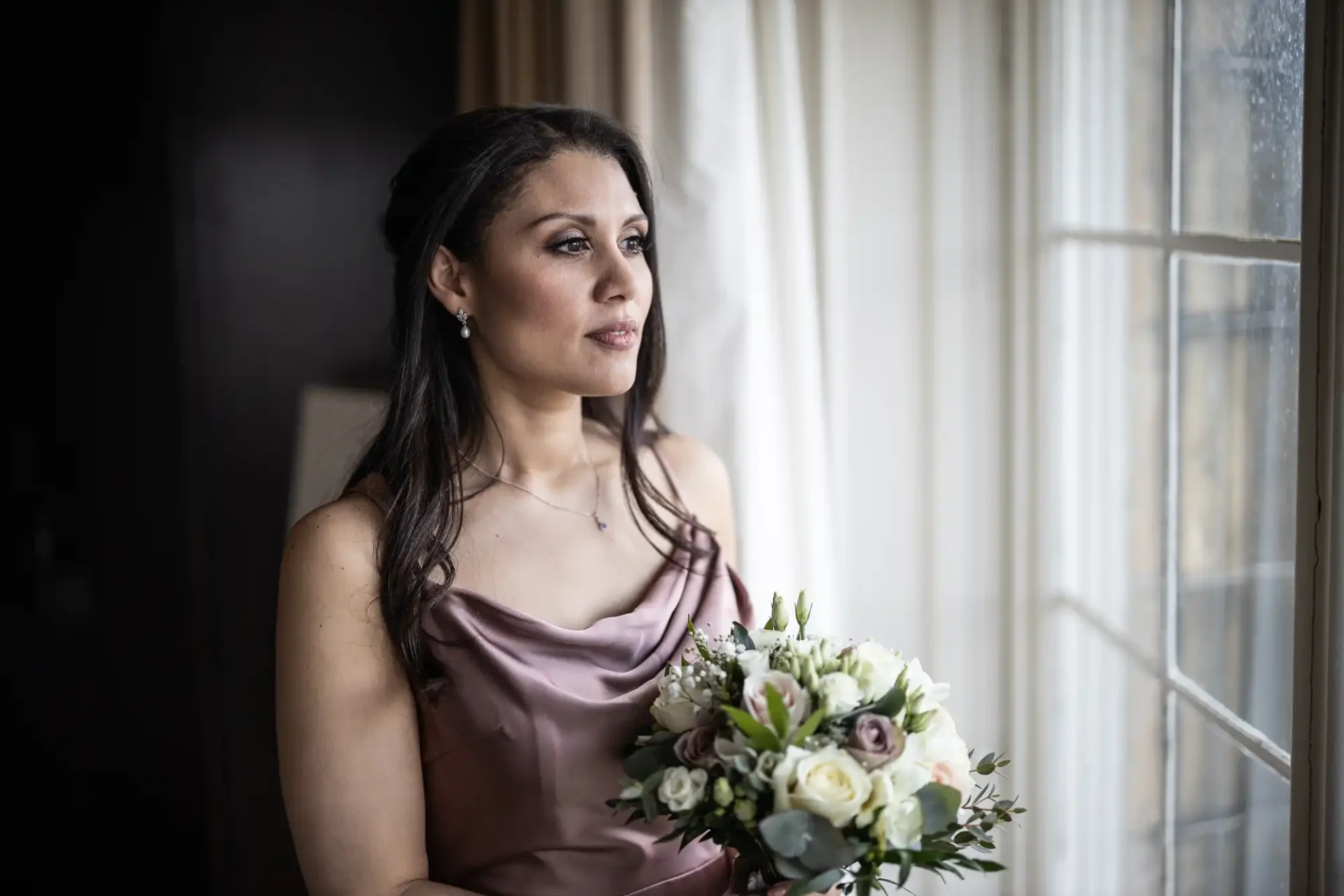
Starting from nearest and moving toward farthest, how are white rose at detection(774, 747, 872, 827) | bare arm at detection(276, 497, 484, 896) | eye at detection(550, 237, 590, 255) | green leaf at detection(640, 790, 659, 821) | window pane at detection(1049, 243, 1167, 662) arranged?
1. white rose at detection(774, 747, 872, 827)
2. green leaf at detection(640, 790, 659, 821)
3. bare arm at detection(276, 497, 484, 896)
4. eye at detection(550, 237, 590, 255)
5. window pane at detection(1049, 243, 1167, 662)

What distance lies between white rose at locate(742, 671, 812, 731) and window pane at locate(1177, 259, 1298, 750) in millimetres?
575

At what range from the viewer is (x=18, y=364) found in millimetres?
3578

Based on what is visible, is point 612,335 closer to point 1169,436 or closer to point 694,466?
point 694,466

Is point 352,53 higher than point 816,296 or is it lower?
higher

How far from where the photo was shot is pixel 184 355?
3283 millimetres

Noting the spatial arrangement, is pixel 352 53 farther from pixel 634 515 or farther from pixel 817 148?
pixel 634 515

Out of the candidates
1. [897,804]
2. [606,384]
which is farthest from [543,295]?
[897,804]

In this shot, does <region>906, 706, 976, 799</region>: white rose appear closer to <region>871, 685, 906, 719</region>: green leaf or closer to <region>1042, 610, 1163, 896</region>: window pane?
<region>871, 685, 906, 719</region>: green leaf

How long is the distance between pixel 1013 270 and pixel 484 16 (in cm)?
125

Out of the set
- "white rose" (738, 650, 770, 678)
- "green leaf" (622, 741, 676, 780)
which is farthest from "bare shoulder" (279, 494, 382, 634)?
"white rose" (738, 650, 770, 678)

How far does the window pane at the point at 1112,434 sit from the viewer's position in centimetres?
174

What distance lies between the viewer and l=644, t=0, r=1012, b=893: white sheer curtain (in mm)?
1936

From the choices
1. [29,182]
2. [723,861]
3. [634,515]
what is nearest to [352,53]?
[29,182]

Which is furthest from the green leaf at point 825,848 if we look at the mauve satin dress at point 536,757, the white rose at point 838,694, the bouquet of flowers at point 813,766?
the mauve satin dress at point 536,757
